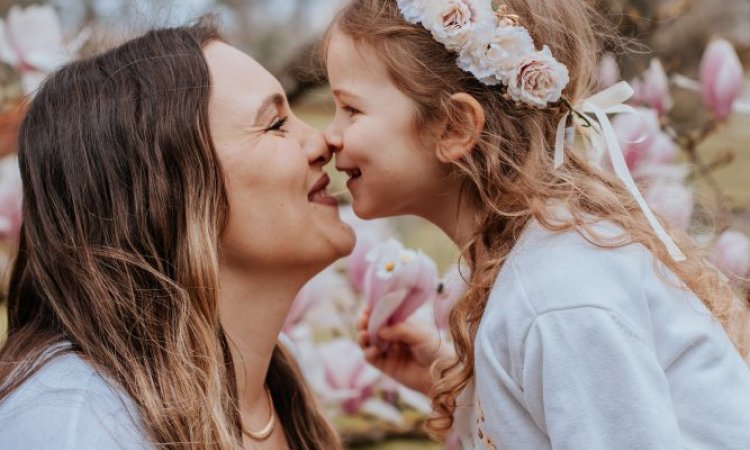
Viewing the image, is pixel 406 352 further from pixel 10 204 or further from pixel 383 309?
pixel 10 204

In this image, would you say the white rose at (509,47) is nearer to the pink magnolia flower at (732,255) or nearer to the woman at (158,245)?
the woman at (158,245)

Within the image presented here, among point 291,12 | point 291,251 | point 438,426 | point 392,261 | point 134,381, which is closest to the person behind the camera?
point 134,381

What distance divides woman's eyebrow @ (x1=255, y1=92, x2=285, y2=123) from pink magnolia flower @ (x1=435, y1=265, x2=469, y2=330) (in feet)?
1.53

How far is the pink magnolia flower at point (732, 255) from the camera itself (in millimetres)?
2025

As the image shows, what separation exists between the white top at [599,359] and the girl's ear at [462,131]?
189 mm

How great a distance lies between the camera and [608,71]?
88.3 inches

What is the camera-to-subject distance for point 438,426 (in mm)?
1829

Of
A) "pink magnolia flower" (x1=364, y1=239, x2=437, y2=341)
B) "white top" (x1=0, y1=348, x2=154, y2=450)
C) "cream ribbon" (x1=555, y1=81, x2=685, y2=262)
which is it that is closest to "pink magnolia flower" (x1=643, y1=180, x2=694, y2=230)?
"cream ribbon" (x1=555, y1=81, x2=685, y2=262)

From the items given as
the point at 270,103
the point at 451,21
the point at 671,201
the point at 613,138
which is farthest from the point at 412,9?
the point at 671,201

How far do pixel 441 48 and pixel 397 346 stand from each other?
2.15ft

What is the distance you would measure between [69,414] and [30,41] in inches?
39.3

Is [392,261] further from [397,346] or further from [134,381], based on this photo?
[134,381]

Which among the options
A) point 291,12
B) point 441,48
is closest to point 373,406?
point 441,48

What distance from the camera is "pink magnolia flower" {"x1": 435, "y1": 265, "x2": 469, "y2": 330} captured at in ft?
6.41
